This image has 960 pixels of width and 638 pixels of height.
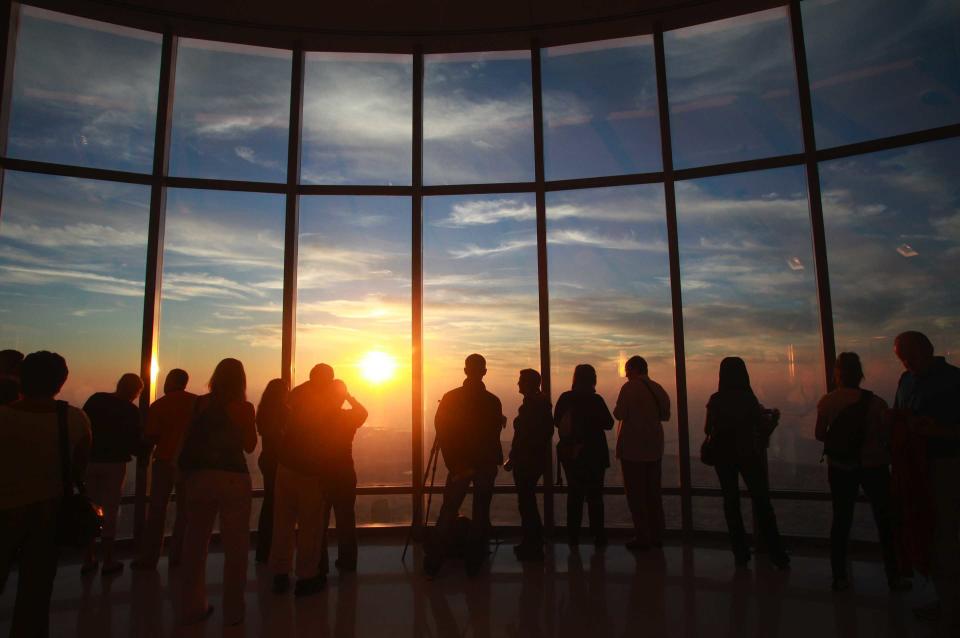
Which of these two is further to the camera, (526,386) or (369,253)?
(369,253)

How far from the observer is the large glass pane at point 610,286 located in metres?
6.25

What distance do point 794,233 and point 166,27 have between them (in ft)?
A: 22.0

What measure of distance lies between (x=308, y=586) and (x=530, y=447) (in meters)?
2.22

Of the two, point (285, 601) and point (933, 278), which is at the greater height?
point (933, 278)

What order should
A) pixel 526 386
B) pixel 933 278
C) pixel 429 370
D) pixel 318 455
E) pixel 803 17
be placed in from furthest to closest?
pixel 429 370 < pixel 803 17 < pixel 526 386 < pixel 933 278 < pixel 318 455

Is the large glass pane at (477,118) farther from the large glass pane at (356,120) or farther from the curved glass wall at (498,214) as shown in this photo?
the large glass pane at (356,120)

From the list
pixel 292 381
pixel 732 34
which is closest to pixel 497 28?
pixel 732 34

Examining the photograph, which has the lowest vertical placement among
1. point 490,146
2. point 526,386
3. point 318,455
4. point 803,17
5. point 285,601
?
point 285,601

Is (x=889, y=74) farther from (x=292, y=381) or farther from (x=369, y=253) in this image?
(x=292, y=381)

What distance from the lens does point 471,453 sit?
489 cm

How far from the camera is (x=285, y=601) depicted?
4102 mm

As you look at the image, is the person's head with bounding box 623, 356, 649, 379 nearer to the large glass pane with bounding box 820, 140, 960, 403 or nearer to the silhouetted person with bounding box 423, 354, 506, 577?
the silhouetted person with bounding box 423, 354, 506, 577

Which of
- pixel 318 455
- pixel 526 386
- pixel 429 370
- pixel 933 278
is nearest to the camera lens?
pixel 318 455

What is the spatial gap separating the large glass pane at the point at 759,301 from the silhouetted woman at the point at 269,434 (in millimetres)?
3852
